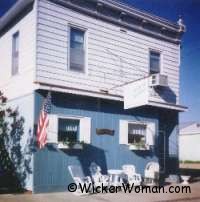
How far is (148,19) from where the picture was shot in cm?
1523

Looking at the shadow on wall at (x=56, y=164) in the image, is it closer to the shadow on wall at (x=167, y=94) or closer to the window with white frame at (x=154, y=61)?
the shadow on wall at (x=167, y=94)

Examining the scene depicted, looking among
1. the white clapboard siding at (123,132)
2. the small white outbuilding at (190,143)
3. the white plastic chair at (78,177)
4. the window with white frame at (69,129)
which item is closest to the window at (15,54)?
the window with white frame at (69,129)

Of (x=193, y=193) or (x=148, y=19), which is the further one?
→ (x=148, y=19)

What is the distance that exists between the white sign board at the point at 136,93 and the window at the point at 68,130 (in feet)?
6.70

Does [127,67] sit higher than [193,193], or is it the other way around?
[127,67]

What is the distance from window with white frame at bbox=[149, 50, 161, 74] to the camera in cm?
1571

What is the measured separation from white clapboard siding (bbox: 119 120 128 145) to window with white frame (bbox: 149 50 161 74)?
3.02m

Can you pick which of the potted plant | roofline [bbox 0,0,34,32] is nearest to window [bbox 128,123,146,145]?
the potted plant

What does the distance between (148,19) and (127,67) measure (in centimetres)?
243

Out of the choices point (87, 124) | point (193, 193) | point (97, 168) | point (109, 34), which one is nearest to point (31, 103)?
point (87, 124)

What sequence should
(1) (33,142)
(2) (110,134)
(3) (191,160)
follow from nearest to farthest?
(1) (33,142) → (2) (110,134) → (3) (191,160)

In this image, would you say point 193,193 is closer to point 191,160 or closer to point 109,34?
point 109,34

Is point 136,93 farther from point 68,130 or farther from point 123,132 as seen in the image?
point 68,130

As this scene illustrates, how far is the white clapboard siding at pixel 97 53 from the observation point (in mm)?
12331
